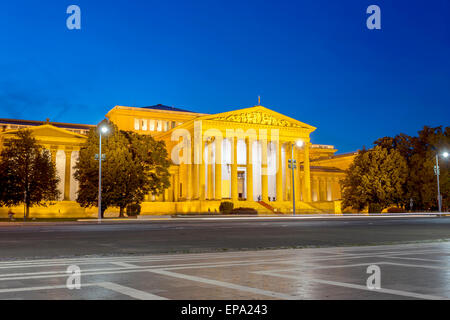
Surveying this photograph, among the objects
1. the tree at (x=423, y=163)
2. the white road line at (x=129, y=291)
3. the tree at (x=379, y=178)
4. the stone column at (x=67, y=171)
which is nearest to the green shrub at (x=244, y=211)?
the tree at (x=379, y=178)

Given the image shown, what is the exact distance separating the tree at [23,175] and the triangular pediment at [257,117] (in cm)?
2976

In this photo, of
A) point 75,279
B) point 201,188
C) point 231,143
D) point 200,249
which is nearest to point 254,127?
point 231,143

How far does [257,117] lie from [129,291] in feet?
247

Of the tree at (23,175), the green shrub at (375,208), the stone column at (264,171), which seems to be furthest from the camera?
the stone column at (264,171)

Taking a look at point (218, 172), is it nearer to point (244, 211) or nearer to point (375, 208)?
point (244, 211)

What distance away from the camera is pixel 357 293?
7.02 m

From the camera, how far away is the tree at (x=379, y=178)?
6688cm

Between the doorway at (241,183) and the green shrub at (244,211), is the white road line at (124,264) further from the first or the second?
the doorway at (241,183)

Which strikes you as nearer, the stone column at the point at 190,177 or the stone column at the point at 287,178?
the stone column at the point at 190,177

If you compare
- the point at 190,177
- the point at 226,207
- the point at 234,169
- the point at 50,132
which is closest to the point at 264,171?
the point at 234,169

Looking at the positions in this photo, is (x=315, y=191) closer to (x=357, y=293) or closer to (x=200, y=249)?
(x=200, y=249)

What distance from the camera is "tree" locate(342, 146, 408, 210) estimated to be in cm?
6688

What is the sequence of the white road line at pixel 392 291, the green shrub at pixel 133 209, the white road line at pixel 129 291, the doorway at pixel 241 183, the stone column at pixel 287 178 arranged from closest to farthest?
1. the white road line at pixel 392 291
2. the white road line at pixel 129 291
3. the green shrub at pixel 133 209
4. the stone column at pixel 287 178
5. the doorway at pixel 241 183

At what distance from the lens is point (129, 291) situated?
24.0 ft
